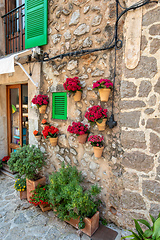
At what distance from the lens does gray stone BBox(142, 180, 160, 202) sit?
1.92 m

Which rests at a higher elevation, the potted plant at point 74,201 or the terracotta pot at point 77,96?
the terracotta pot at point 77,96

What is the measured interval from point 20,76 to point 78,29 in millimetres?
1898

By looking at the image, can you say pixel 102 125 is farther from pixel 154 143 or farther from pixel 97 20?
pixel 97 20

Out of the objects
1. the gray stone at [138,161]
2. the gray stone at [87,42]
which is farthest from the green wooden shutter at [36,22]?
the gray stone at [138,161]

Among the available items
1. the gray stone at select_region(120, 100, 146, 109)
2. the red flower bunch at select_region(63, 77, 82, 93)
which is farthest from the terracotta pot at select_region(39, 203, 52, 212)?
the gray stone at select_region(120, 100, 146, 109)

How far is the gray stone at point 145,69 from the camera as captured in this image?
1.86 m

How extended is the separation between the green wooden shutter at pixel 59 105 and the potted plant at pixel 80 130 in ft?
1.72

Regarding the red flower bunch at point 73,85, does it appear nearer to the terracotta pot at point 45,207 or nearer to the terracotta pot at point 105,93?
the terracotta pot at point 105,93

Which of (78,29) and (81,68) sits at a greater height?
(78,29)

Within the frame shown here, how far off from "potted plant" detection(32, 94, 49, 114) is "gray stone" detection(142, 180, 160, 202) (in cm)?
232

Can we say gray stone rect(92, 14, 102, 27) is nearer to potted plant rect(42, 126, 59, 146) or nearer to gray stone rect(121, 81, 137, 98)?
gray stone rect(121, 81, 137, 98)

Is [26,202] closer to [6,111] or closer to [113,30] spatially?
[6,111]

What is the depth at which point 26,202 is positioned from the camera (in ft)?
10.6

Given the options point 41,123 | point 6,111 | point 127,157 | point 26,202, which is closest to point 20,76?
point 41,123
